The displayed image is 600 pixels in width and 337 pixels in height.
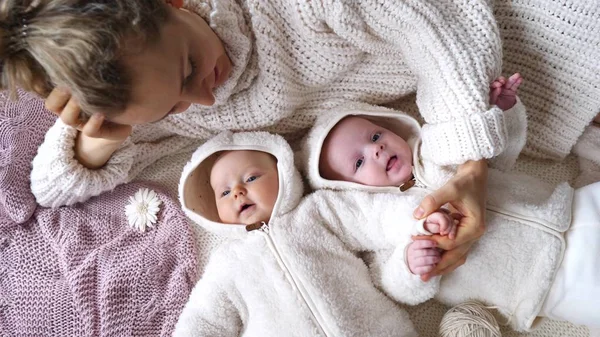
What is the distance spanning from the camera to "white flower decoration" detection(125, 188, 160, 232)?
1.26 metres

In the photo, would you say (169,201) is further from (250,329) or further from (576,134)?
(576,134)

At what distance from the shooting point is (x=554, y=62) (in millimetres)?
1092

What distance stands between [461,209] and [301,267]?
321 mm

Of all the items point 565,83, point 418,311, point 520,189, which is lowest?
point 418,311

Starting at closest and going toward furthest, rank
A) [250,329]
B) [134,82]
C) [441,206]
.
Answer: [134,82]
[441,206]
[250,329]

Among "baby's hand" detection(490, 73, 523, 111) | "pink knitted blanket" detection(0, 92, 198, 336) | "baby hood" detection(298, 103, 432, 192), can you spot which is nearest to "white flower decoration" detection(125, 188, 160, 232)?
"pink knitted blanket" detection(0, 92, 198, 336)

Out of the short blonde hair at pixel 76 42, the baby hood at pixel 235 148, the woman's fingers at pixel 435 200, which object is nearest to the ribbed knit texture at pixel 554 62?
the woman's fingers at pixel 435 200

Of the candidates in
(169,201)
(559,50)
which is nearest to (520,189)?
(559,50)

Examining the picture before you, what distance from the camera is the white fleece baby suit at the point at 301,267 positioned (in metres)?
1.06

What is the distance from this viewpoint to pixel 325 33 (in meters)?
1.06

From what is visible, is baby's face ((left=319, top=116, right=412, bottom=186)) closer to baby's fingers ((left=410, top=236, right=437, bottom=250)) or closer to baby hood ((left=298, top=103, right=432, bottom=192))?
baby hood ((left=298, top=103, right=432, bottom=192))

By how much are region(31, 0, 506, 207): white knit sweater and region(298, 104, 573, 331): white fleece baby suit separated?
12 centimetres

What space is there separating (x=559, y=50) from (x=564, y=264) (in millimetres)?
407

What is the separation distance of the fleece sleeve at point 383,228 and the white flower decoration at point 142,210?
382 millimetres
